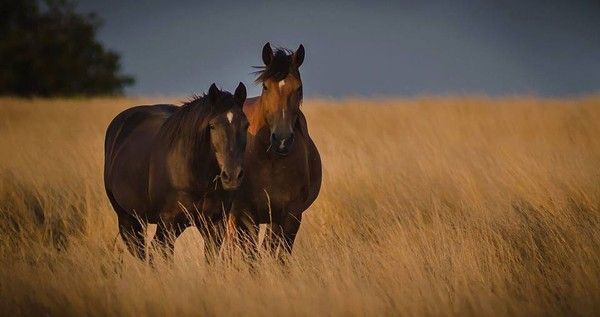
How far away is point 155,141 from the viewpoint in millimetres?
5922

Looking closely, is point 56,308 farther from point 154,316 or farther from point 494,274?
point 494,274

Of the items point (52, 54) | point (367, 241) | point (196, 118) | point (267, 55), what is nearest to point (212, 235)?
point (196, 118)

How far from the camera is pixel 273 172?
5.95 m

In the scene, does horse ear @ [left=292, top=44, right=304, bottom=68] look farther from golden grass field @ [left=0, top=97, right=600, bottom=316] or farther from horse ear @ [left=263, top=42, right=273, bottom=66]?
golden grass field @ [left=0, top=97, right=600, bottom=316]

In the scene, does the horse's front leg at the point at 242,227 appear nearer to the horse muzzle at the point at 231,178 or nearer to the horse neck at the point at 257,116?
the horse neck at the point at 257,116

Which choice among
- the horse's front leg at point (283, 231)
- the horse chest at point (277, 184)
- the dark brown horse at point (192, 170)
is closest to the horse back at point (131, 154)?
the dark brown horse at point (192, 170)

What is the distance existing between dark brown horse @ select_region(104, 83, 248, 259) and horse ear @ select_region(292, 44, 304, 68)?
0.65 m

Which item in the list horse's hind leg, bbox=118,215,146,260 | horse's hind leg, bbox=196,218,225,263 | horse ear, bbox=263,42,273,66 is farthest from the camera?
horse's hind leg, bbox=118,215,146,260

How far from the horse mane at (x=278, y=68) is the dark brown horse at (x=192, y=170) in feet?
1.20

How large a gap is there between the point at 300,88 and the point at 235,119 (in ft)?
2.56

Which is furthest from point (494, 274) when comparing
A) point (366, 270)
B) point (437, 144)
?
point (437, 144)

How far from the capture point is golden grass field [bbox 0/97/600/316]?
15.0ft

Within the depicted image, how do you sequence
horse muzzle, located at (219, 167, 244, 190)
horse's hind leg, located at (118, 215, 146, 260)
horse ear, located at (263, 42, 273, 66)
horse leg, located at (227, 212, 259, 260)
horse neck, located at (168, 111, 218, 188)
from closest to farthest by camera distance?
1. horse muzzle, located at (219, 167, 244, 190)
2. horse neck, located at (168, 111, 218, 188)
3. horse leg, located at (227, 212, 259, 260)
4. horse ear, located at (263, 42, 273, 66)
5. horse's hind leg, located at (118, 215, 146, 260)

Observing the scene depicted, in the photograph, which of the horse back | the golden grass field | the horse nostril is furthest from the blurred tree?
the horse nostril
